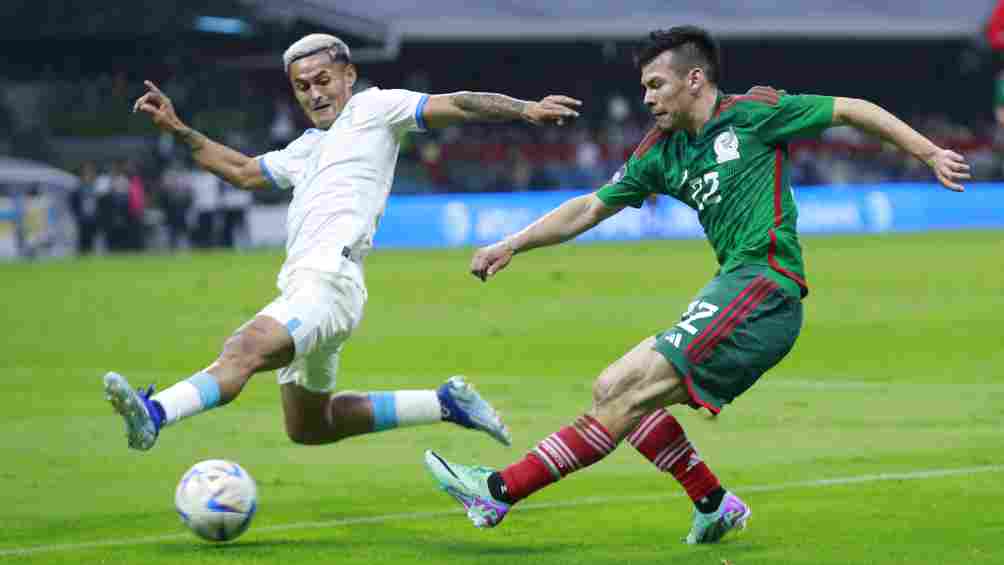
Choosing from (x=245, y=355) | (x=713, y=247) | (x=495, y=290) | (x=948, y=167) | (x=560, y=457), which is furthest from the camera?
(x=495, y=290)

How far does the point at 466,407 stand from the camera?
8.99m

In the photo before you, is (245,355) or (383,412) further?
(383,412)

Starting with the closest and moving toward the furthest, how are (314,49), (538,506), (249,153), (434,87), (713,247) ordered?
(713,247) < (314,49) < (538,506) < (249,153) < (434,87)

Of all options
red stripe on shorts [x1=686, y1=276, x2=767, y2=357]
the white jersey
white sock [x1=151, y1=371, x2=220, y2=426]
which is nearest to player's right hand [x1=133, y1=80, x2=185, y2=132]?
the white jersey

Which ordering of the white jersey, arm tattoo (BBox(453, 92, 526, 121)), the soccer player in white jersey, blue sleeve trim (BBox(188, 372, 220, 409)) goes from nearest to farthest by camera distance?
blue sleeve trim (BBox(188, 372, 220, 409)), the soccer player in white jersey, arm tattoo (BBox(453, 92, 526, 121)), the white jersey

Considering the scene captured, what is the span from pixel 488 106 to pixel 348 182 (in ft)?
2.61

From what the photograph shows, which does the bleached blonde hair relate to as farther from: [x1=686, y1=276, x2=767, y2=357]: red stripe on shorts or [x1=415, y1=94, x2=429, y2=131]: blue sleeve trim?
[x1=686, y1=276, x2=767, y2=357]: red stripe on shorts

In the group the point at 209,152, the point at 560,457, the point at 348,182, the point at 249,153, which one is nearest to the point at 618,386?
the point at 560,457

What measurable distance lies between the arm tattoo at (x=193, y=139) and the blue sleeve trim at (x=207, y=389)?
2065 mm

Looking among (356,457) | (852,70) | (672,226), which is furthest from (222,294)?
(852,70)

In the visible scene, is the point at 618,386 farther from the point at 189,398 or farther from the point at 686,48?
the point at 189,398

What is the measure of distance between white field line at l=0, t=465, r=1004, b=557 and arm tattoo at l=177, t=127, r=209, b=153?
2224 millimetres

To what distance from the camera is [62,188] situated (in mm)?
35156

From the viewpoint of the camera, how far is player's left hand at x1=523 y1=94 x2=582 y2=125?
756 cm
